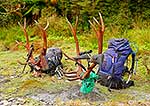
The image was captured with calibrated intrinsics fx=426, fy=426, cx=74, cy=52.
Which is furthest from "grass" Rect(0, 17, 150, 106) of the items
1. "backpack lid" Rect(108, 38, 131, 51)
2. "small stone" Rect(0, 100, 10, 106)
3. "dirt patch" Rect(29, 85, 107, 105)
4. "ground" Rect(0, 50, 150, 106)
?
"backpack lid" Rect(108, 38, 131, 51)

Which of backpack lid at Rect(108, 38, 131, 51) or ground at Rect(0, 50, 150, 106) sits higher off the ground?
backpack lid at Rect(108, 38, 131, 51)

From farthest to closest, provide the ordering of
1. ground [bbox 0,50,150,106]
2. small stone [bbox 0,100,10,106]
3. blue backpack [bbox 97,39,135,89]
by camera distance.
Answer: blue backpack [bbox 97,39,135,89]
small stone [bbox 0,100,10,106]
ground [bbox 0,50,150,106]

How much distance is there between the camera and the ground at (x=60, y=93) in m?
5.76

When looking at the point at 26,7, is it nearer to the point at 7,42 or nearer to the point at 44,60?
the point at 7,42

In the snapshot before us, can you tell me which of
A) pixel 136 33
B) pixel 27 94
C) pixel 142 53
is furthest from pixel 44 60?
pixel 136 33

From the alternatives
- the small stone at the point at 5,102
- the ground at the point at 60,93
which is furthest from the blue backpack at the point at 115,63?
the small stone at the point at 5,102

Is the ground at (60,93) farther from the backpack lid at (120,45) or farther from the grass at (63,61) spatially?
the backpack lid at (120,45)

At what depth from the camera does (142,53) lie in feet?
29.2

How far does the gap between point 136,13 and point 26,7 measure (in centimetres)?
337

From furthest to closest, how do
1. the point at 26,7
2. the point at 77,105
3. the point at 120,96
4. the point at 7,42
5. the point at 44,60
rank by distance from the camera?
the point at 26,7 → the point at 7,42 → the point at 44,60 → the point at 120,96 → the point at 77,105

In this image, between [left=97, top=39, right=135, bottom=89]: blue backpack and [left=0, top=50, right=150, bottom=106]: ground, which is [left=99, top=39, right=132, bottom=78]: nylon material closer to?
[left=97, top=39, right=135, bottom=89]: blue backpack

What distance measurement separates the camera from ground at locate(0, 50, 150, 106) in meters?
5.76

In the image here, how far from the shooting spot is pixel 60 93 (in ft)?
20.0

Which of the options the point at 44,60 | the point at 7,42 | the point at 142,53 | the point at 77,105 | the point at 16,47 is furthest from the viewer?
the point at 7,42
